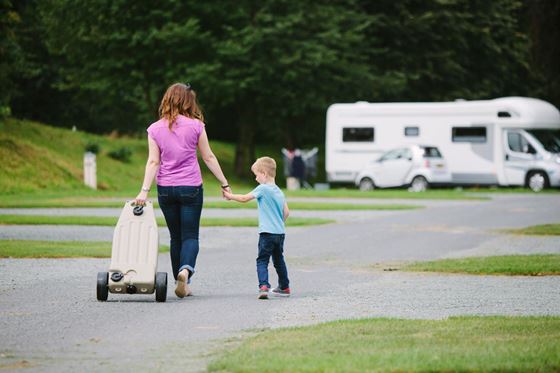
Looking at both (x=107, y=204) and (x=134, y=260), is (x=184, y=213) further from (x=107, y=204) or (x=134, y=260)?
(x=107, y=204)

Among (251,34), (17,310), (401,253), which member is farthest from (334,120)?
(17,310)

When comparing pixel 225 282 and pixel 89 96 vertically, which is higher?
pixel 89 96

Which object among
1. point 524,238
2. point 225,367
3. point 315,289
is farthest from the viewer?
point 524,238

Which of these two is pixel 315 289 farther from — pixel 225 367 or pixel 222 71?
Answer: pixel 222 71

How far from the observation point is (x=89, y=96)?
62.1 metres

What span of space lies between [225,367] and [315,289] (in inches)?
221

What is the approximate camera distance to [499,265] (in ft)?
51.5

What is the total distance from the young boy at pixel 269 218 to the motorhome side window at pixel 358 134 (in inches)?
1468

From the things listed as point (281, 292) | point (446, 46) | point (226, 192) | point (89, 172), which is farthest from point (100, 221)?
point (446, 46)

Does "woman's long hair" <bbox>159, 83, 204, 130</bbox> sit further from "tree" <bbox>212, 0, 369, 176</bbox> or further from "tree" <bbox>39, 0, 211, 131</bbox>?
"tree" <bbox>212, 0, 369, 176</bbox>

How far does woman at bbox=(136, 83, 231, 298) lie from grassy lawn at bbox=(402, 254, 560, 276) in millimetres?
4257

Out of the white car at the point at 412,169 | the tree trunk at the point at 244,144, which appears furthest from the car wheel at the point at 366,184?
the tree trunk at the point at 244,144

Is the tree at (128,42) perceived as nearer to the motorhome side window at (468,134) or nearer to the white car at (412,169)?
the white car at (412,169)

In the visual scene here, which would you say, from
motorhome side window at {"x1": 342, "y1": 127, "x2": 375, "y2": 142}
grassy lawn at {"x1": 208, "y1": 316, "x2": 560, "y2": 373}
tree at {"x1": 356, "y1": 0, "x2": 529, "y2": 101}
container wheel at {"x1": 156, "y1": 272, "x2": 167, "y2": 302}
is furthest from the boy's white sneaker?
tree at {"x1": 356, "y1": 0, "x2": 529, "y2": 101}
